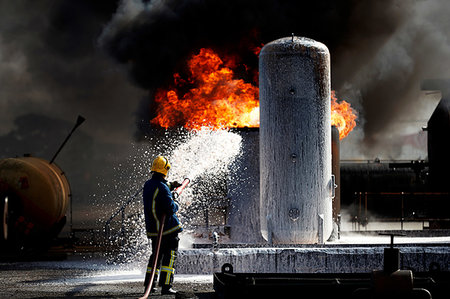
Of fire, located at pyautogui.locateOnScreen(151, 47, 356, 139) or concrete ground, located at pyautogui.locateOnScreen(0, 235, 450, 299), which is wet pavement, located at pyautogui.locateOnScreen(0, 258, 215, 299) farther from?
fire, located at pyautogui.locateOnScreen(151, 47, 356, 139)

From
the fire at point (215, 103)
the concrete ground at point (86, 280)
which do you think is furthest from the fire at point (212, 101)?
the concrete ground at point (86, 280)

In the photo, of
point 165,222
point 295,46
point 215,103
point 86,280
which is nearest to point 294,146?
point 295,46

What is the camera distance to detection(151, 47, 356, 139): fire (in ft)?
50.5

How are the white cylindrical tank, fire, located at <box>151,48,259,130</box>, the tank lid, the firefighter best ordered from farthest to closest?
fire, located at <box>151,48,259,130</box> → the tank lid → the white cylindrical tank → the firefighter

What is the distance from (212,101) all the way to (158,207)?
6.81m

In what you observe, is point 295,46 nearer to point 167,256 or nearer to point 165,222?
point 165,222

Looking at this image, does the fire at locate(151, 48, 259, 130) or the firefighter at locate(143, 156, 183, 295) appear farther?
the fire at locate(151, 48, 259, 130)

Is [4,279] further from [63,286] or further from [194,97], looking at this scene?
[194,97]

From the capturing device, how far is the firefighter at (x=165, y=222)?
363 inches

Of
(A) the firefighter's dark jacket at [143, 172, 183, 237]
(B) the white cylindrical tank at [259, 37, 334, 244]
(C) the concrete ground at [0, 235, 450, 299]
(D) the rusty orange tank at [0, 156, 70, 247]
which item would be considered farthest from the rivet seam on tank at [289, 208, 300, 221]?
(D) the rusty orange tank at [0, 156, 70, 247]

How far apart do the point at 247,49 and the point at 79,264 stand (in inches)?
313

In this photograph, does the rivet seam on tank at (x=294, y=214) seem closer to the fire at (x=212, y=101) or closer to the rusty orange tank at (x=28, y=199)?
the fire at (x=212, y=101)

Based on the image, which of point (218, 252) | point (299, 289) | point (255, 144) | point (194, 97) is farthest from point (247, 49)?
point (299, 289)

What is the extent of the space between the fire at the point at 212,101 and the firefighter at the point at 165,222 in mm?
5627
